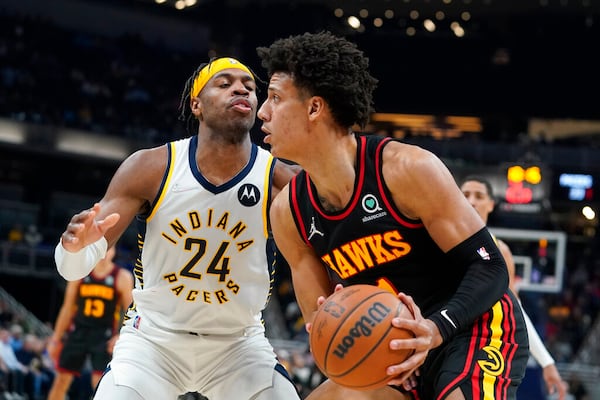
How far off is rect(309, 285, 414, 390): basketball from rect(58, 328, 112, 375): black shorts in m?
6.26

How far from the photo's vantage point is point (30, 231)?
23047 mm

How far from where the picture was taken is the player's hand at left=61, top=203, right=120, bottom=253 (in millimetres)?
4230

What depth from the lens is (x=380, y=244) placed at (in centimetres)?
393

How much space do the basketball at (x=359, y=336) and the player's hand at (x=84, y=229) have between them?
3.98ft

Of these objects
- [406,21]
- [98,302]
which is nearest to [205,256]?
[98,302]

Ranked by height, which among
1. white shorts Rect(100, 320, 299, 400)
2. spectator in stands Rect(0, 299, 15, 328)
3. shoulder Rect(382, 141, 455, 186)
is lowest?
spectator in stands Rect(0, 299, 15, 328)

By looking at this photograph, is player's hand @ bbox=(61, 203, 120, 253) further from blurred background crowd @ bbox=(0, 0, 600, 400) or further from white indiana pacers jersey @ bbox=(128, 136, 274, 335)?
blurred background crowd @ bbox=(0, 0, 600, 400)

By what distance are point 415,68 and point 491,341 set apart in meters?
25.5

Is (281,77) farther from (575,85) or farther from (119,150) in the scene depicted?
(575,85)

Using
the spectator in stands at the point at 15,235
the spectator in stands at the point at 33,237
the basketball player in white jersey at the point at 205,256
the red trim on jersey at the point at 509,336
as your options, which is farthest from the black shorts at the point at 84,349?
the spectator in stands at the point at 15,235

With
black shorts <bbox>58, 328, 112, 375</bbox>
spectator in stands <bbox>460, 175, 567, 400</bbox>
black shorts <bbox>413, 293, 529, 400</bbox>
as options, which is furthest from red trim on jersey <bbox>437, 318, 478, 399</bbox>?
black shorts <bbox>58, 328, 112, 375</bbox>

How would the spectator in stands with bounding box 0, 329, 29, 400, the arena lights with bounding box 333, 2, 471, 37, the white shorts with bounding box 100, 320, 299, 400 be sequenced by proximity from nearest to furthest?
the white shorts with bounding box 100, 320, 299, 400 < the spectator in stands with bounding box 0, 329, 29, 400 < the arena lights with bounding box 333, 2, 471, 37

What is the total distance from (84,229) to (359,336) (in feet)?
4.88

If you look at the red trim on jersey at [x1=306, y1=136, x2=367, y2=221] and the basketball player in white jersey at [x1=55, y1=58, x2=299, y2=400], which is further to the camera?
the basketball player in white jersey at [x1=55, y1=58, x2=299, y2=400]
